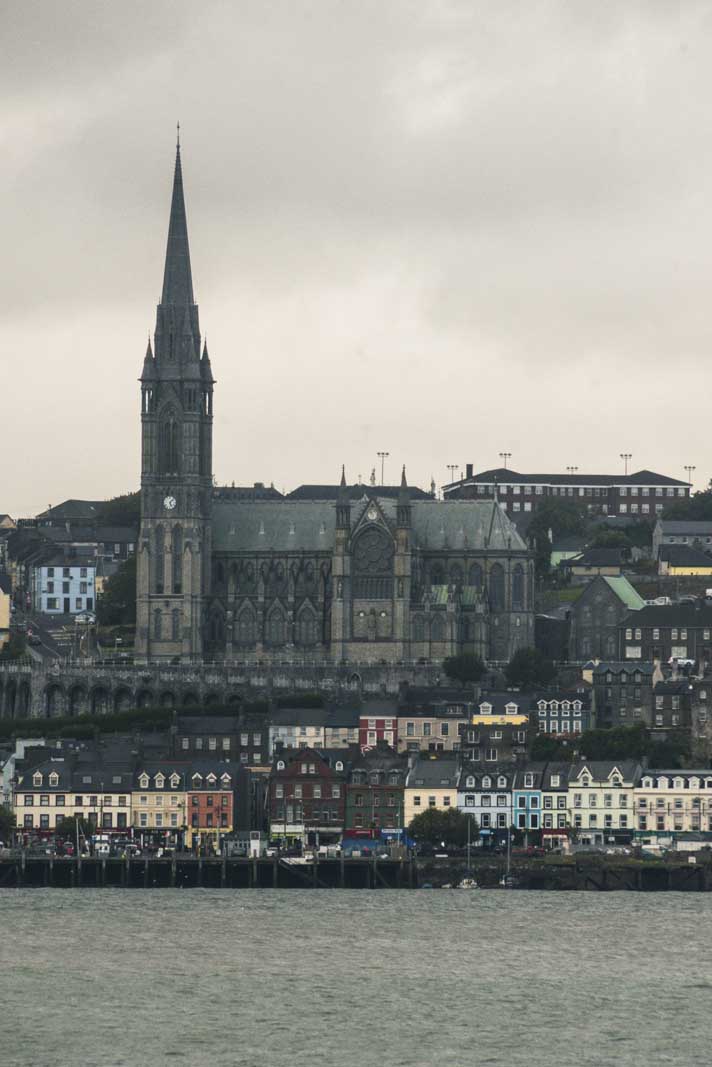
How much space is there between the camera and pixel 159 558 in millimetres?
190125

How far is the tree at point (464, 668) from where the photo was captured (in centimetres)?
17612

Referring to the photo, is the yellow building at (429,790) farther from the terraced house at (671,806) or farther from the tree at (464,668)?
the tree at (464,668)

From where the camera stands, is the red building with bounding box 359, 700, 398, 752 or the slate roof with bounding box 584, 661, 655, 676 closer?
the red building with bounding box 359, 700, 398, 752


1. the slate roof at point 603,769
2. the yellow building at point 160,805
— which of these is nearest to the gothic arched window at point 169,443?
the yellow building at point 160,805

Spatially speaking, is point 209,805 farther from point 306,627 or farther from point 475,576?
point 475,576

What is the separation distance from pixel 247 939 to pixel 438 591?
77.7m

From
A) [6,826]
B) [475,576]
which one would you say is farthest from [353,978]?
[475,576]

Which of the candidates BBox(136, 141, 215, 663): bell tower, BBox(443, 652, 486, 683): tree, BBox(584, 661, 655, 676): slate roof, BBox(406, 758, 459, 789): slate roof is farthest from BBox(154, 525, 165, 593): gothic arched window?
BBox(406, 758, 459, 789): slate roof

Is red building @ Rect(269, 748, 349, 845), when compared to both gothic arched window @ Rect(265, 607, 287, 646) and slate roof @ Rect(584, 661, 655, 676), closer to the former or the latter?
slate roof @ Rect(584, 661, 655, 676)

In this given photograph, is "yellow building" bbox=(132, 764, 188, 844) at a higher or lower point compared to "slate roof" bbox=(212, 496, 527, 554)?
lower

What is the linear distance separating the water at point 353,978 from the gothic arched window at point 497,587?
197 feet

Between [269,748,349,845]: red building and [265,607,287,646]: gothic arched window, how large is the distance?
43.7m

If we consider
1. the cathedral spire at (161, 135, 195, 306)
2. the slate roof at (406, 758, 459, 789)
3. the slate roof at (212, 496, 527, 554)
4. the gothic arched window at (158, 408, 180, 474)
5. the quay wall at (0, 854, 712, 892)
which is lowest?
the quay wall at (0, 854, 712, 892)

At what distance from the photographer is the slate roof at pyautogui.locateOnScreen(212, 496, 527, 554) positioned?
190875mm
